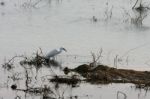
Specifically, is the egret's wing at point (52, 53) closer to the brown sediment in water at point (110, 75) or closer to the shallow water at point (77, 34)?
the shallow water at point (77, 34)

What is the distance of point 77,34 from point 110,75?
3121mm

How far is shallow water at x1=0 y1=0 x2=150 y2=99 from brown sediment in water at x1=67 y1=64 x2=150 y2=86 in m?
0.19

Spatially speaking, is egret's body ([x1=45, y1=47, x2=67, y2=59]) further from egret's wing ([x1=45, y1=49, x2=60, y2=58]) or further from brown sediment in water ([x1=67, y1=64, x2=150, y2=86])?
brown sediment in water ([x1=67, y1=64, x2=150, y2=86])

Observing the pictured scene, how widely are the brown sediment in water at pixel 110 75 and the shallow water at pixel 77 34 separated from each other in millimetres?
192

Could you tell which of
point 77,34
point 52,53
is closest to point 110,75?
point 52,53

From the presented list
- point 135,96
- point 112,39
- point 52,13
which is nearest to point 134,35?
point 112,39

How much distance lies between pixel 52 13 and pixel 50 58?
4.82 m

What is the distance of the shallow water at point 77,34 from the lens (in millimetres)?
9008

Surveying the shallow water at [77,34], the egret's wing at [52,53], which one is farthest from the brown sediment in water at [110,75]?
the egret's wing at [52,53]

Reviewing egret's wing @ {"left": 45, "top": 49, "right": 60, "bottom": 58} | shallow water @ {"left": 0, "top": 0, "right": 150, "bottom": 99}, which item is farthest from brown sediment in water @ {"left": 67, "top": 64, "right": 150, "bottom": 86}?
egret's wing @ {"left": 45, "top": 49, "right": 60, "bottom": 58}

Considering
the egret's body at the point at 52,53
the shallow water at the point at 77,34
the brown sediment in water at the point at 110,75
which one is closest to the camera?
the brown sediment in water at the point at 110,75

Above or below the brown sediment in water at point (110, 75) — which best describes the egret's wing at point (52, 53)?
above

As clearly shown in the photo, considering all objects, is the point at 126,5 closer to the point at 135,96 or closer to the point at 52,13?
the point at 52,13

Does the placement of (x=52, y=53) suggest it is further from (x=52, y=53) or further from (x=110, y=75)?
(x=110, y=75)
